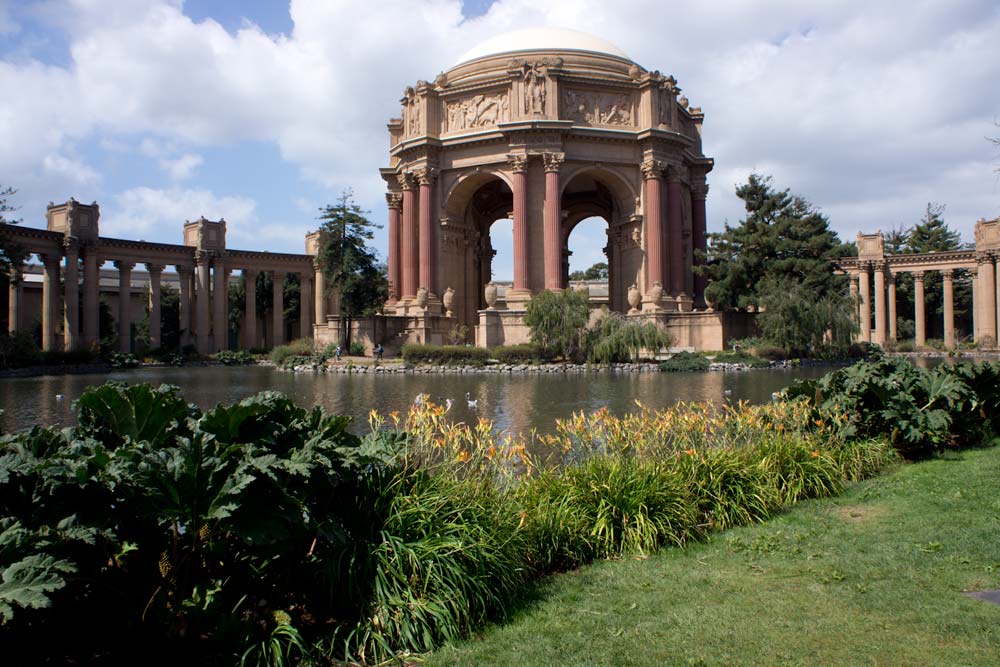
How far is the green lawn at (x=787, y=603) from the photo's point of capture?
12.5 ft

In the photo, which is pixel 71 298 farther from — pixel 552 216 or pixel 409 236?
pixel 552 216

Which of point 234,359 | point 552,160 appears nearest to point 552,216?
point 552,160

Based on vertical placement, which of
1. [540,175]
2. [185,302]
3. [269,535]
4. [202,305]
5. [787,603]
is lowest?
[787,603]

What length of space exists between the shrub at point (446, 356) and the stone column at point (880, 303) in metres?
37.5

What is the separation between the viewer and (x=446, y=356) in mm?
34125

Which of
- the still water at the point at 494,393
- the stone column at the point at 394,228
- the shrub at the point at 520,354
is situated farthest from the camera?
the stone column at the point at 394,228

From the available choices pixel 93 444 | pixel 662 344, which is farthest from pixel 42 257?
pixel 93 444

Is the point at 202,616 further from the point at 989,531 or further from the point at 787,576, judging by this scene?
the point at 989,531

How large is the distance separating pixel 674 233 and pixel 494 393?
96.9ft

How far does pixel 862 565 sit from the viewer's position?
5172mm

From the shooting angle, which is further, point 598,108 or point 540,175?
point 598,108

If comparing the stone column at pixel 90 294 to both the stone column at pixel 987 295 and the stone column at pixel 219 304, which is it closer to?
the stone column at pixel 219 304

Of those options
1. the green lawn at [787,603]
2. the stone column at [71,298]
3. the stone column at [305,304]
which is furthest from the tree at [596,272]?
the green lawn at [787,603]

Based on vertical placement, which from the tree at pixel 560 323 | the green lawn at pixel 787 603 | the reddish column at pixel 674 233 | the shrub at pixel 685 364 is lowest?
the green lawn at pixel 787 603
